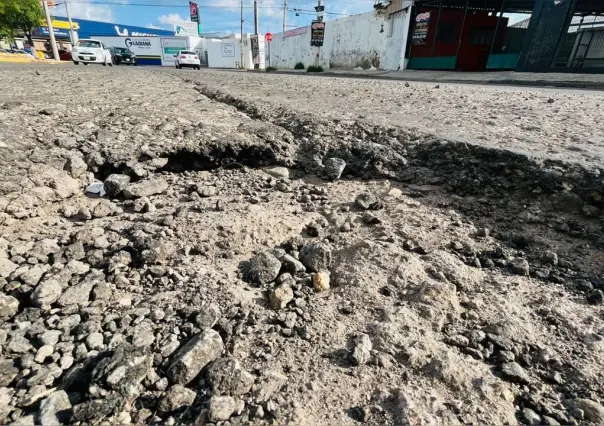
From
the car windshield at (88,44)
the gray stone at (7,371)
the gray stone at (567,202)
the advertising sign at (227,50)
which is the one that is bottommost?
the gray stone at (7,371)

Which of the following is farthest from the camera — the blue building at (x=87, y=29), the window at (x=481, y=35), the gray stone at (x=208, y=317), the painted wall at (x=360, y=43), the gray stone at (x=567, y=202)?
the blue building at (x=87, y=29)

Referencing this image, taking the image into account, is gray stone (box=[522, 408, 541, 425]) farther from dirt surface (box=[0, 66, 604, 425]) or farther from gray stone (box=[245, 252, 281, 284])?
gray stone (box=[245, 252, 281, 284])

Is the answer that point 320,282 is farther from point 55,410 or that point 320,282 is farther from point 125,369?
point 55,410

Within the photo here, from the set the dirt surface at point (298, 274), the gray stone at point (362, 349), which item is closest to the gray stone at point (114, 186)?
the dirt surface at point (298, 274)

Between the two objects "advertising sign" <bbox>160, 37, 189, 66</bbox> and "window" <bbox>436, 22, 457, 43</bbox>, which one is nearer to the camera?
"window" <bbox>436, 22, 457, 43</bbox>

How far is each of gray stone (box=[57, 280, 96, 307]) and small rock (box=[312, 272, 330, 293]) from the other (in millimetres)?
855

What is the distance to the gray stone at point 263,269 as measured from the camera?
1390 mm

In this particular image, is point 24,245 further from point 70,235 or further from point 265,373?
point 265,373

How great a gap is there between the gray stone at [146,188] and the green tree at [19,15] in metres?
35.0

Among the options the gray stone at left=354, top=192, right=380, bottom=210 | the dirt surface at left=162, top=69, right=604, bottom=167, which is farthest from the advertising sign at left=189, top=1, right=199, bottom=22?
the gray stone at left=354, top=192, right=380, bottom=210

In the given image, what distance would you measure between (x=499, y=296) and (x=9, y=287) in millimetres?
1873

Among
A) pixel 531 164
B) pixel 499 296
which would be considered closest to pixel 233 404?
pixel 499 296

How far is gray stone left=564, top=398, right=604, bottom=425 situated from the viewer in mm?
917

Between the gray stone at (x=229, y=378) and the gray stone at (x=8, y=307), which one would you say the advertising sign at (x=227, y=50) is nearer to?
the gray stone at (x=8, y=307)
